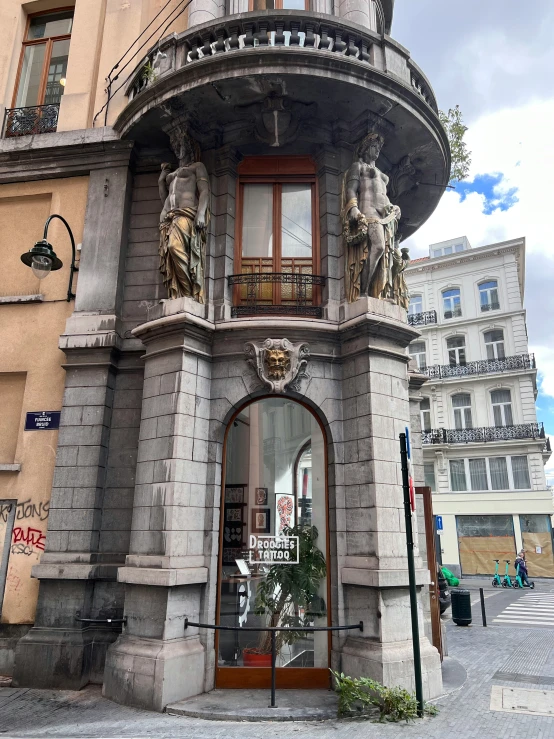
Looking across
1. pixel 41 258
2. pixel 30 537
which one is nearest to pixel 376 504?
pixel 30 537

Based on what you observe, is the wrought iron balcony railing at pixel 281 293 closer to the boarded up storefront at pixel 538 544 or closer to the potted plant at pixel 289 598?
the potted plant at pixel 289 598

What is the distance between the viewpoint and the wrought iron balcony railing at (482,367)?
34169 mm

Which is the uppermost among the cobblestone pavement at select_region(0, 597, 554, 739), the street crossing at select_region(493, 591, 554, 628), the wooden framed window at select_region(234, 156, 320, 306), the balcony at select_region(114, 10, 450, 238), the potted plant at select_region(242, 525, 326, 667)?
the balcony at select_region(114, 10, 450, 238)

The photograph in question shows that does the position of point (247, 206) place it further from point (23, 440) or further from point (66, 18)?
point (66, 18)

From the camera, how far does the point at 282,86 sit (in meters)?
9.56

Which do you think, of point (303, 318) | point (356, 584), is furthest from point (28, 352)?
point (356, 584)

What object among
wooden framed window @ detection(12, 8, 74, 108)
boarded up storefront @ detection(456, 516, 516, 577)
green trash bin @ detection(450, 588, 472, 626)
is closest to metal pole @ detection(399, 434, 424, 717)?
green trash bin @ detection(450, 588, 472, 626)

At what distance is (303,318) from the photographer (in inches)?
380

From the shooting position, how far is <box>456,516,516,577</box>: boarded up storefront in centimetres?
3188

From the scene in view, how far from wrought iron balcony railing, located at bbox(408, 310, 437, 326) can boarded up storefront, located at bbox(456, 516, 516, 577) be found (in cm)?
1313

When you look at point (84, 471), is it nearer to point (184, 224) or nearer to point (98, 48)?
point (184, 224)

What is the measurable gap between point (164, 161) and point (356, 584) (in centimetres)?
887

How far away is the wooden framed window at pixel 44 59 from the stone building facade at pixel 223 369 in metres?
2.44

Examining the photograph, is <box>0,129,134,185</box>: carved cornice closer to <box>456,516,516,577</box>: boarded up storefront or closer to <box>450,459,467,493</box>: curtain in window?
<box>450,459,467,493</box>: curtain in window
